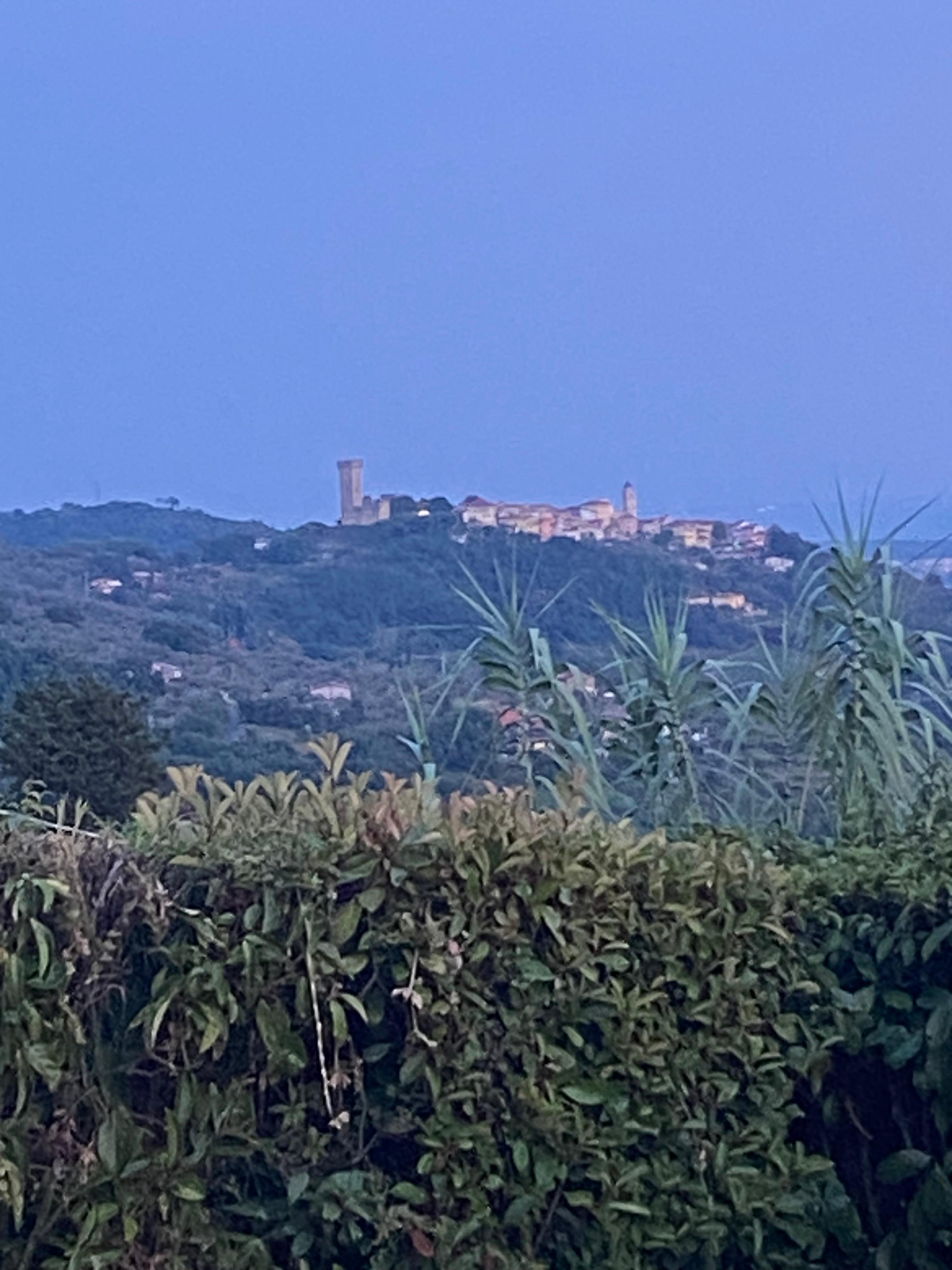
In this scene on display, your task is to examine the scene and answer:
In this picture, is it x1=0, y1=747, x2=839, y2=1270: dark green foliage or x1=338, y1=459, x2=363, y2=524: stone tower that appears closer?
x1=0, y1=747, x2=839, y2=1270: dark green foliage

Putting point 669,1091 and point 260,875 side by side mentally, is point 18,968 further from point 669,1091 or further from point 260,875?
point 669,1091

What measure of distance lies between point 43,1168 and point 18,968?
1.23 feet

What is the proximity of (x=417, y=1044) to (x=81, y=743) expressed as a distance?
4.12 m

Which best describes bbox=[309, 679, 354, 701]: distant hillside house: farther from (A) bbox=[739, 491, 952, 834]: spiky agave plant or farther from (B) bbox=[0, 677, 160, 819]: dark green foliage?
(A) bbox=[739, 491, 952, 834]: spiky agave plant

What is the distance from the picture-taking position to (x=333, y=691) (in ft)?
31.8

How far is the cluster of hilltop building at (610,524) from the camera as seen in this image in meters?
7.99

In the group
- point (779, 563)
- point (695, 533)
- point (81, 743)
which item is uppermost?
point (695, 533)

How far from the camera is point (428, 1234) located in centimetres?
279

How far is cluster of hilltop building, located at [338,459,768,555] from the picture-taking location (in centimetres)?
799

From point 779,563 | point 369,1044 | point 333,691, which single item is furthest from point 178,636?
point 369,1044

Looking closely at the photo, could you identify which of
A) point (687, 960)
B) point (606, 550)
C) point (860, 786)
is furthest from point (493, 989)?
point (606, 550)

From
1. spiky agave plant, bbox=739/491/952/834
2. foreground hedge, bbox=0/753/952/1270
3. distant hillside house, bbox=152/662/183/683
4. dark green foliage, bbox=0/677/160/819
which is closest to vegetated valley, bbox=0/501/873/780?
distant hillside house, bbox=152/662/183/683

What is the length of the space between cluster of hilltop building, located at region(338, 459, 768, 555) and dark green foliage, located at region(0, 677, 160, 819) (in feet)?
6.61

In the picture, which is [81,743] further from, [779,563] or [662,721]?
[662,721]
